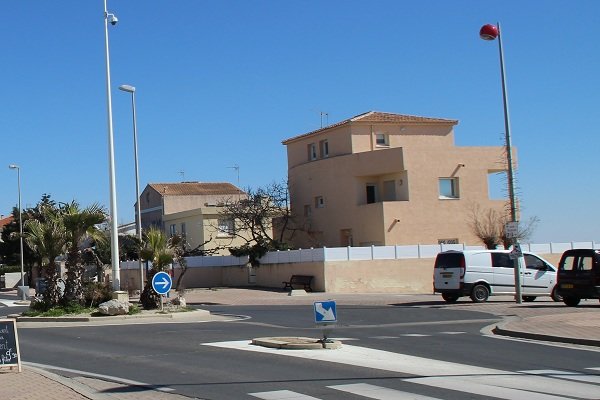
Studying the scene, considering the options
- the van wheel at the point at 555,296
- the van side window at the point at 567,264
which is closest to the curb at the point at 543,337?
the van side window at the point at 567,264

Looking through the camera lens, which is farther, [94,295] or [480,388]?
[94,295]

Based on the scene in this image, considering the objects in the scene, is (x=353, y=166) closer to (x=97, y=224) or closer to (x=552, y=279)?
(x=552, y=279)

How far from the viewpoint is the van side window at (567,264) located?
87.3ft

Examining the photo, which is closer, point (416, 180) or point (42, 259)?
point (42, 259)

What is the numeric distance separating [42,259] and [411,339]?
1415cm

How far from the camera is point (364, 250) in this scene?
133 ft

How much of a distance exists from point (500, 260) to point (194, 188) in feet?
167

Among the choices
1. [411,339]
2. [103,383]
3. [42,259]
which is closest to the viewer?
[103,383]

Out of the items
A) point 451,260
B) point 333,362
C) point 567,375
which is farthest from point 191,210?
point 567,375

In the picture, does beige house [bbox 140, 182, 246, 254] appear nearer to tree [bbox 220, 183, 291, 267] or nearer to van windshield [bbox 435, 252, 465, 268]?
tree [bbox 220, 183, 291, 267]

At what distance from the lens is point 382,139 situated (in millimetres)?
51281

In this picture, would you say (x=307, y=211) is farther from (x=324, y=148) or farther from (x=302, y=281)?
(x=302, y=281)

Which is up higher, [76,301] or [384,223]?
[384,223]

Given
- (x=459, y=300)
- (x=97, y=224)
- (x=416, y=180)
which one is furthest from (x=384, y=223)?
(x=97, y=224)
